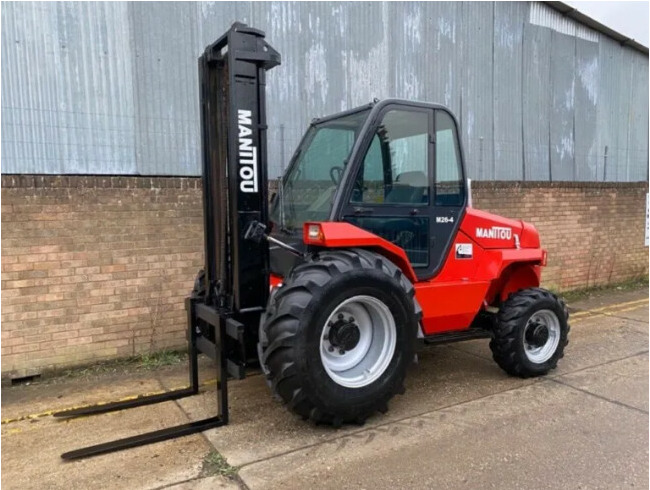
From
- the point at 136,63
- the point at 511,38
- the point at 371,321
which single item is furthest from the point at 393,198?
the point at 511,38

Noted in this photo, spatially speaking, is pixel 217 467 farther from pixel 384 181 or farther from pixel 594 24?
pixel 594 24

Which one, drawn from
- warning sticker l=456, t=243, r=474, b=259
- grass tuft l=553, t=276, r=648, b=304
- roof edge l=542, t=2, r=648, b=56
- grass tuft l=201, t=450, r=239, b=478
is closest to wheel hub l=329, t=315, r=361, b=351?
grass tuft l=201, t=450, r=239, b=478

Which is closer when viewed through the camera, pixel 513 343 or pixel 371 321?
pixel 371 321

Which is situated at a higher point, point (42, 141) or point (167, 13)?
point (167, 13)

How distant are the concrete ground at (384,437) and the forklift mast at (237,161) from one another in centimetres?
95

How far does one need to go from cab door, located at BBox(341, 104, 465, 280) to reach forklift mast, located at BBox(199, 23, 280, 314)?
759mm

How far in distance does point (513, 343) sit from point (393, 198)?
1.74 m

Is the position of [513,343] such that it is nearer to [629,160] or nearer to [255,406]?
[255,406]

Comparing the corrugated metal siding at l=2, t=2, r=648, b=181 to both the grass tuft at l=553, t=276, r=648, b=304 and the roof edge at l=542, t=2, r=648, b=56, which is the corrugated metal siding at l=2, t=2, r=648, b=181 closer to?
the roof edge at l=542, t=2, r=648, b=56

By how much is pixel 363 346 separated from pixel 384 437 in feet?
2.19

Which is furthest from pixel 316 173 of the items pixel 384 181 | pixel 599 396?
pixel 599 396

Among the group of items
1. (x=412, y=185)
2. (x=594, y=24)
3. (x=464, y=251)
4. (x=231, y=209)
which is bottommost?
(x=464, y=251)

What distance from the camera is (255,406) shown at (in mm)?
4148

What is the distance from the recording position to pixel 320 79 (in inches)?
260
